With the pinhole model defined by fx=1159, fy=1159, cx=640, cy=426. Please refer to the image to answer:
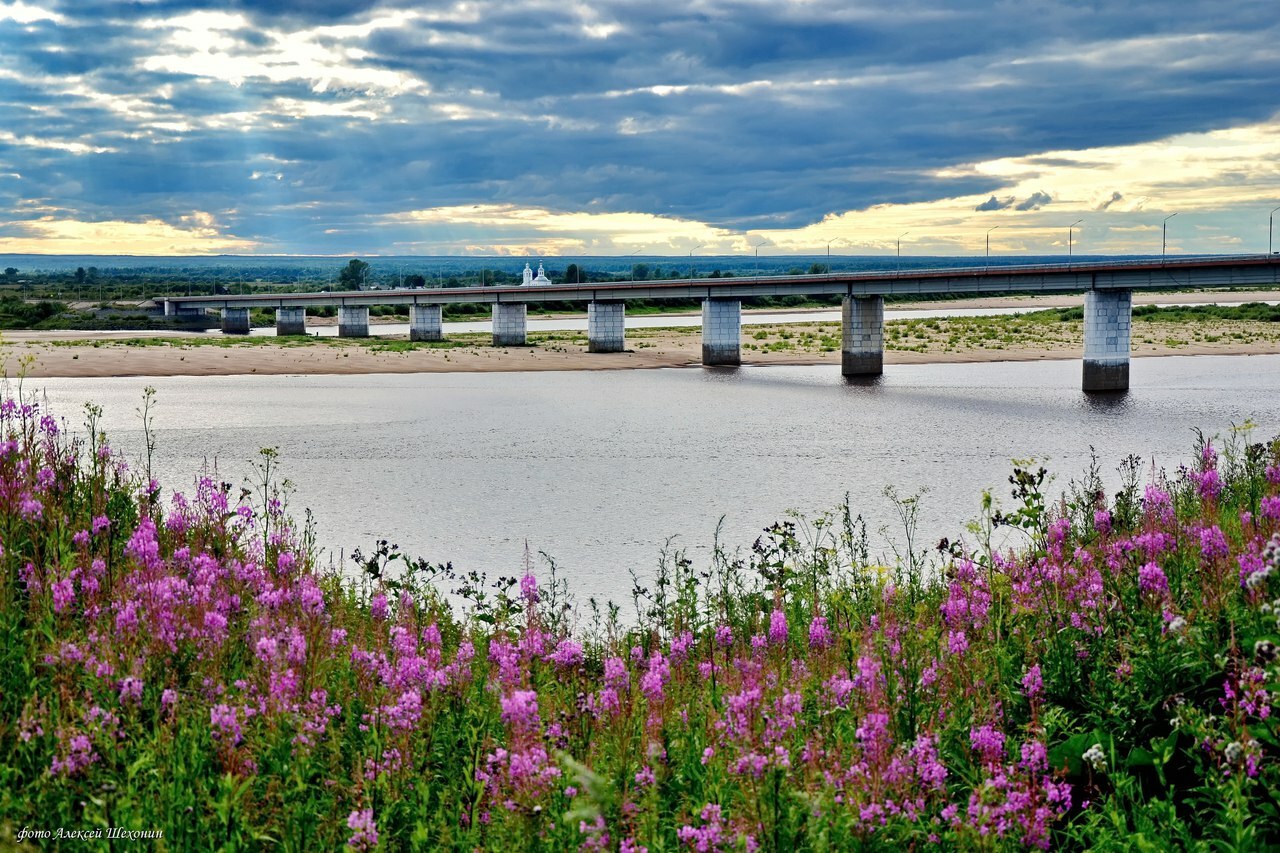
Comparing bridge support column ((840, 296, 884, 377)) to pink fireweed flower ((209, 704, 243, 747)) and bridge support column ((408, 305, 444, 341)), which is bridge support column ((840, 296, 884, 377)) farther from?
pink fireweed flower ((209, 704, 243, 747))

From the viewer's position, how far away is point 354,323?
130250 millimetres

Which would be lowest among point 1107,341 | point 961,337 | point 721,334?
point 1107,341

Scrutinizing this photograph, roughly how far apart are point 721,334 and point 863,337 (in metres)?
14.3

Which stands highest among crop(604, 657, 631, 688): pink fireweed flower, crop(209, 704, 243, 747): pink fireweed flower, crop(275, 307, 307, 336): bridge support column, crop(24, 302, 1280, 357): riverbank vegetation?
crop(275, 307, 307, 336): bridge support column

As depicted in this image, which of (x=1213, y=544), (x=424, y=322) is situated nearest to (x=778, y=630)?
(x=1213, y=544)

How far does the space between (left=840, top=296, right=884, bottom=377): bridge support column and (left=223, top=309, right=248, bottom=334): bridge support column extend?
86361 mm

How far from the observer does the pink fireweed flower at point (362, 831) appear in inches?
189

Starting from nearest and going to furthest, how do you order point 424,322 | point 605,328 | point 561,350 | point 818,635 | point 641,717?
point 641,717
point 818,635
point 605,328
point 561,350
point 424,322

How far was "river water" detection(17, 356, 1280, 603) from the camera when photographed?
79.3 feet

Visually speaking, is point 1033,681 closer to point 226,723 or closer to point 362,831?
point 362,831

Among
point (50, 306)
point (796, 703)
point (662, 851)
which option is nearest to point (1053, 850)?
point (796, 703)

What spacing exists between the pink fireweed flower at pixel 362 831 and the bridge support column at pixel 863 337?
3045 inches

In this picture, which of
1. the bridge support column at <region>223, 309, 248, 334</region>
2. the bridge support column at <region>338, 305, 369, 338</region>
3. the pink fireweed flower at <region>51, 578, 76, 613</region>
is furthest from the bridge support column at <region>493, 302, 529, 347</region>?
the pink fireweed flower at <region>51, 578, 76, 613</region>

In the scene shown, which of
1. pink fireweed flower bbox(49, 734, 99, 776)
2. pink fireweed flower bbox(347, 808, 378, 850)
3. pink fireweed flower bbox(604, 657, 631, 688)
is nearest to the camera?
pink fireweed flower bbox(347, 808, 378, 850)
